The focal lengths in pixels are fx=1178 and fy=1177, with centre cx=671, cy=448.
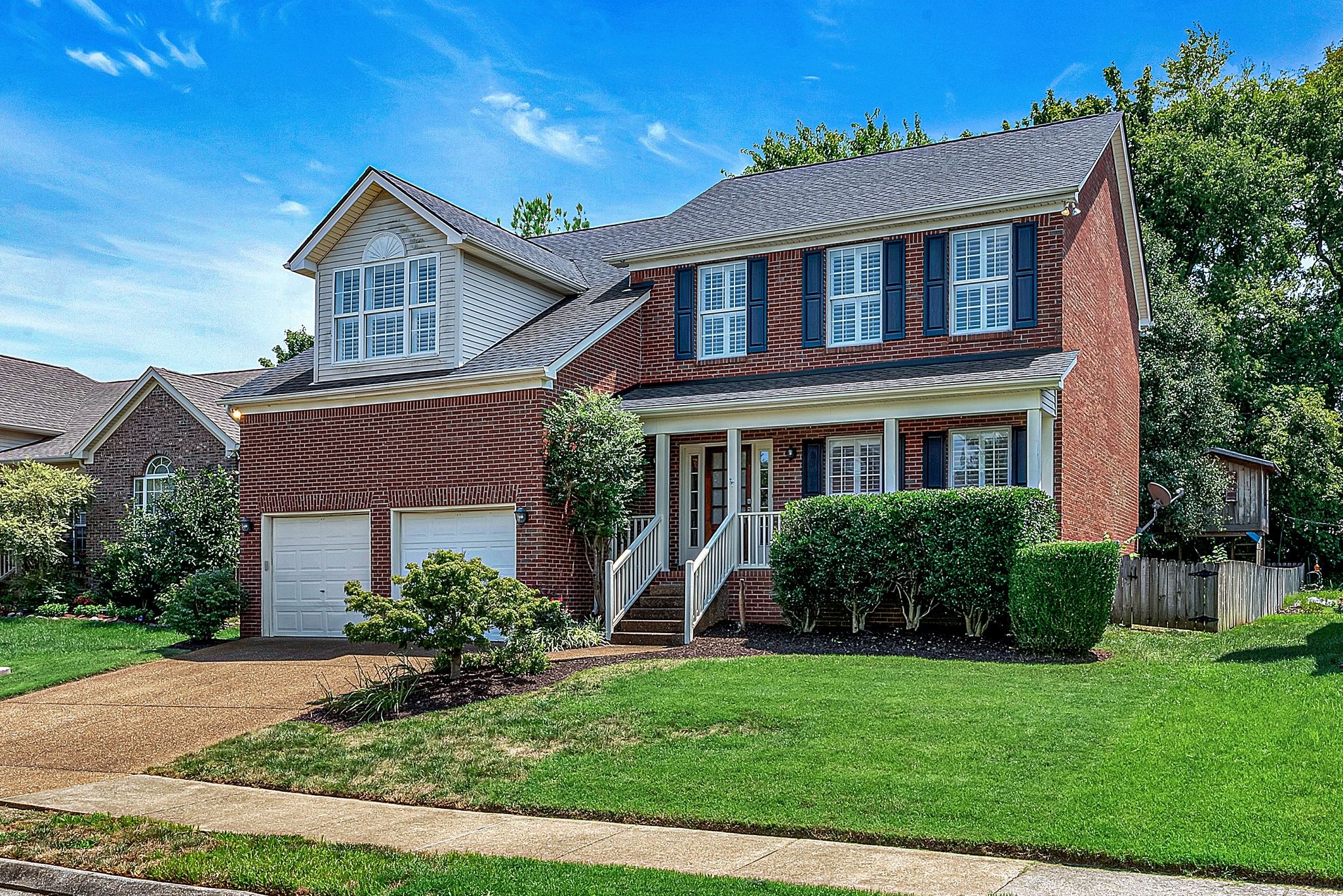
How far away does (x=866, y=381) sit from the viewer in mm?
17984

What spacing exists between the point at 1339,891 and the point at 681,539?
13930 mm

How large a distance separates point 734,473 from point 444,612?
255 inches

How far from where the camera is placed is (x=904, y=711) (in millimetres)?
10781

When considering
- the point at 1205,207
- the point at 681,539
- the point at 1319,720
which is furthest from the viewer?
the point at 1205,207

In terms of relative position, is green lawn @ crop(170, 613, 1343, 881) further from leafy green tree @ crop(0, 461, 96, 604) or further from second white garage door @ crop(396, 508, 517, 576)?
leafy green tree @ crop(0, 461, 96, 604)

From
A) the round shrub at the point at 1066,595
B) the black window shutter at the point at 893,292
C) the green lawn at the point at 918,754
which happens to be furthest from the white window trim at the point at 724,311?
the green lawn at the point at 918,754

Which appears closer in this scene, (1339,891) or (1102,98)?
(1339,891)

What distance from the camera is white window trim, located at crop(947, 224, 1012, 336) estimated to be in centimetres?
1838

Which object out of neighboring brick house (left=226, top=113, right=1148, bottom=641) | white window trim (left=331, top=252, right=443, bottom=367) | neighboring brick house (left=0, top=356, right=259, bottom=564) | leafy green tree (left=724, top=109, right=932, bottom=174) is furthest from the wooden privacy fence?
leafy green tree (left=724, top=109, right=932, bottom=174)

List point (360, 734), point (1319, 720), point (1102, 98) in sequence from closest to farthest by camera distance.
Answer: point (1319, 720) < point (360, 734) < point (1102, 98)

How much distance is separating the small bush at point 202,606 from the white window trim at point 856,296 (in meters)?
10.9

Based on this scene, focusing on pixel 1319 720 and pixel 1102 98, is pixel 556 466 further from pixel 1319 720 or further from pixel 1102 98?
pixel 1102 98

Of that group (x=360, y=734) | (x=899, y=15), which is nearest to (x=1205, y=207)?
(x=899, y=15)

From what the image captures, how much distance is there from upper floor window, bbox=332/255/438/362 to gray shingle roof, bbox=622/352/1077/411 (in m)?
3.62
